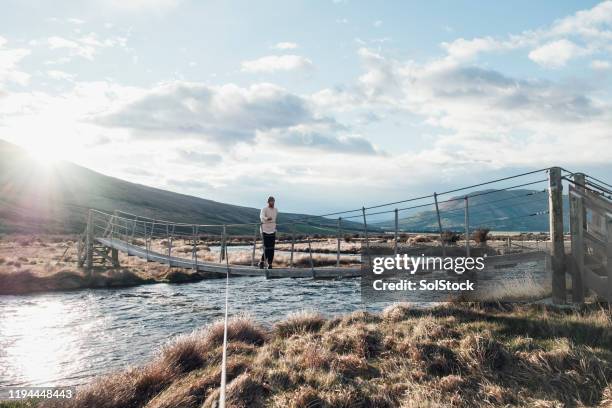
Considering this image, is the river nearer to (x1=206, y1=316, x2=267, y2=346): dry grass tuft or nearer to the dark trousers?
(x1=206, y1=316, x2=267, y2=346): dry grass tuft

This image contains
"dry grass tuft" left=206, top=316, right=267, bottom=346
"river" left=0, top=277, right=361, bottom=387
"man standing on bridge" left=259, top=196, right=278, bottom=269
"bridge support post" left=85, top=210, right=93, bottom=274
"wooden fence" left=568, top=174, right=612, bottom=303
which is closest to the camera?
"wooden fence" left=568, top=174, right=612, bottom=303

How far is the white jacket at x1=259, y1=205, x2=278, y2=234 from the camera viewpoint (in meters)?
13.3

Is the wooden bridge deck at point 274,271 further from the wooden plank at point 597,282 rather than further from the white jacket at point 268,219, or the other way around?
the wooden plank at point 597,282

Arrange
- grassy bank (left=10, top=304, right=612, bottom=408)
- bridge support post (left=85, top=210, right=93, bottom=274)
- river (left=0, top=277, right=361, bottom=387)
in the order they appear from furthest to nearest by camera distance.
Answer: bridge support post (left=85, top=210, right=93, bottom=274) → river (left=0, top=277, right=361, bottom=387) → grassy bank (left=10, top=304, right=612, bottom=408)

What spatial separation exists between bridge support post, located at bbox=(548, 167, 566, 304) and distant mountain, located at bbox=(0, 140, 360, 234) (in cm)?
6908

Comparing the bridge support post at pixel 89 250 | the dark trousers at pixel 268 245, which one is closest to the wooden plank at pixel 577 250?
the dark trousers at pixel 268 245

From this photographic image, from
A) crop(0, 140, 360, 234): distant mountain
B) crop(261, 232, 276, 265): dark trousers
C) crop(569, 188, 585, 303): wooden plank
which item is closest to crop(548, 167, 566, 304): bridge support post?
crop(569, 188, 585, 303): wooden plank

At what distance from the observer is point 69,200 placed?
117 metres

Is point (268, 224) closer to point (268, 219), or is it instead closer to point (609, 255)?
point (268, 219)

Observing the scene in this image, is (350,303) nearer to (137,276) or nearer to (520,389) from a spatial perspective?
(520,389)

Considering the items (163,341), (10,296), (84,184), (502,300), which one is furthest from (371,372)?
(84,184)

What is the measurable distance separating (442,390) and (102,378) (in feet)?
19.5

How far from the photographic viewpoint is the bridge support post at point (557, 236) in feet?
31.4

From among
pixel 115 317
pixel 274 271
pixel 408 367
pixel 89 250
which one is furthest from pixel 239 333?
pixel 89 250
